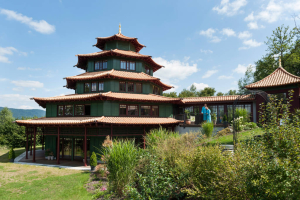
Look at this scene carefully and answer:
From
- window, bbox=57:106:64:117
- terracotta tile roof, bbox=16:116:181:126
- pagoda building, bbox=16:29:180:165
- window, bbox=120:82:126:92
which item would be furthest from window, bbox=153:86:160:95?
window, bbox=57:106:64:117

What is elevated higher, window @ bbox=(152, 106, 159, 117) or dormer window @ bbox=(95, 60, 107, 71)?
dormer window @ bbox=(95, 60, 107, 71)

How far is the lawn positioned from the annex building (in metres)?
2.94

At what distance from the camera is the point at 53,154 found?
67.8 feet

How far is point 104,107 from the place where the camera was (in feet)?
62.6

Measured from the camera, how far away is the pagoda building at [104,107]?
18328mm

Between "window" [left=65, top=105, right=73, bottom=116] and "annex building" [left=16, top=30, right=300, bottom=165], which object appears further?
"window" [left=65, top=105, right=73, bottom=116]

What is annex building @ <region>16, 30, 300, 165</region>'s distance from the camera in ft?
60.2

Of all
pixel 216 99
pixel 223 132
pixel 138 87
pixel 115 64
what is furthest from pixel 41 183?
pixel 216 99

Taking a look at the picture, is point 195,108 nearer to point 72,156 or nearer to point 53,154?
point 72,156

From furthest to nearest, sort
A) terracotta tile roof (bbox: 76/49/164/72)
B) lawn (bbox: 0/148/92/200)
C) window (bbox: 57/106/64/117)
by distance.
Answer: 1. terracotta tile roof (bbox: 76/49/164/72)
2. window (bbox: 57/106/64/117)
3. lawn (bbox: 0/148/92/200)

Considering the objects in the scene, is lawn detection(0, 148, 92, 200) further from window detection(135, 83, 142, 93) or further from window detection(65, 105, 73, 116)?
window detection(135, 83, 142, 93)

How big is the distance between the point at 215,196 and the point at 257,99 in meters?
18.7

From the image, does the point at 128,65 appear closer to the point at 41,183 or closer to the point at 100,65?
the point at 100,65

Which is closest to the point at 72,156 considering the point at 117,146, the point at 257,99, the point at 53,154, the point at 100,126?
the point at 53,154
